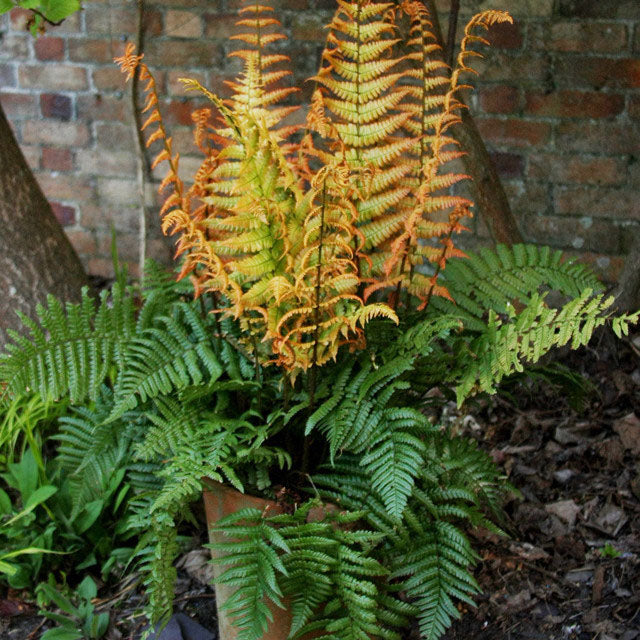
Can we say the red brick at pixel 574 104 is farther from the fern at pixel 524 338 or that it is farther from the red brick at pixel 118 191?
the red brick at pixel 118 191

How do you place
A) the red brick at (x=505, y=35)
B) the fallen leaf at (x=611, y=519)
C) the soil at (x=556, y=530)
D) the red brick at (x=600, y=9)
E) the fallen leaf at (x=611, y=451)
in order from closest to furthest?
1. the soil at (x=556, y=530)
2. the fallen leaf at (x=611, y=519)
3. the fallen leaf at (x=611, y=451)
4. the red brick at (x=600, y=9)
5. the red brick at (x=505, y=35)

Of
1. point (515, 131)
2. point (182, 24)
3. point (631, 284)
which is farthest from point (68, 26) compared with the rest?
point (631, 284)

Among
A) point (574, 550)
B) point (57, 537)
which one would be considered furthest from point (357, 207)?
point (57, 537)

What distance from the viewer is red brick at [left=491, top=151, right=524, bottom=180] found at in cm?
243

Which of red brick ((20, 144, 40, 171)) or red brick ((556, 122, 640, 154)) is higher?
red brick ((556, 122, 640, 154))

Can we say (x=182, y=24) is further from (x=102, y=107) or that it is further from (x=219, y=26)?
(x=102, y=107)

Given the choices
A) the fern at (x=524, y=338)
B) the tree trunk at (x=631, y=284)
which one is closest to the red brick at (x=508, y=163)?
the tree trunk at (x=631, y=284)

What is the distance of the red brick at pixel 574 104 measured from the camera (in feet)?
7.50

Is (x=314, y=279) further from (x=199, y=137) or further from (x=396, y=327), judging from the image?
(x=199, y=137)

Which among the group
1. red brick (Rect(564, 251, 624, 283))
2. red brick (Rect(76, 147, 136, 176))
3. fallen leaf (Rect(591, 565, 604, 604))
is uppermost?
red brick (Rect(76, 147, 136, 176))

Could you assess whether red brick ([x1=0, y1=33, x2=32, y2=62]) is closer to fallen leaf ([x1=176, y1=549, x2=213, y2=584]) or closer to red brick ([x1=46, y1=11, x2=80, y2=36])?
red brick ([x1=46, y1=11, x2=80, y2=36])

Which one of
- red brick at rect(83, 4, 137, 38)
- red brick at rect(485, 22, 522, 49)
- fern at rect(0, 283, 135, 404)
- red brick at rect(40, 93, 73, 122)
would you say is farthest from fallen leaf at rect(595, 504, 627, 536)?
red brick at rect(40, 93, 73, 122)

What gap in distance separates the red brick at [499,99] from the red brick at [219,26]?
80 centimetres

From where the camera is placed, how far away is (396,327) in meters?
1.55
